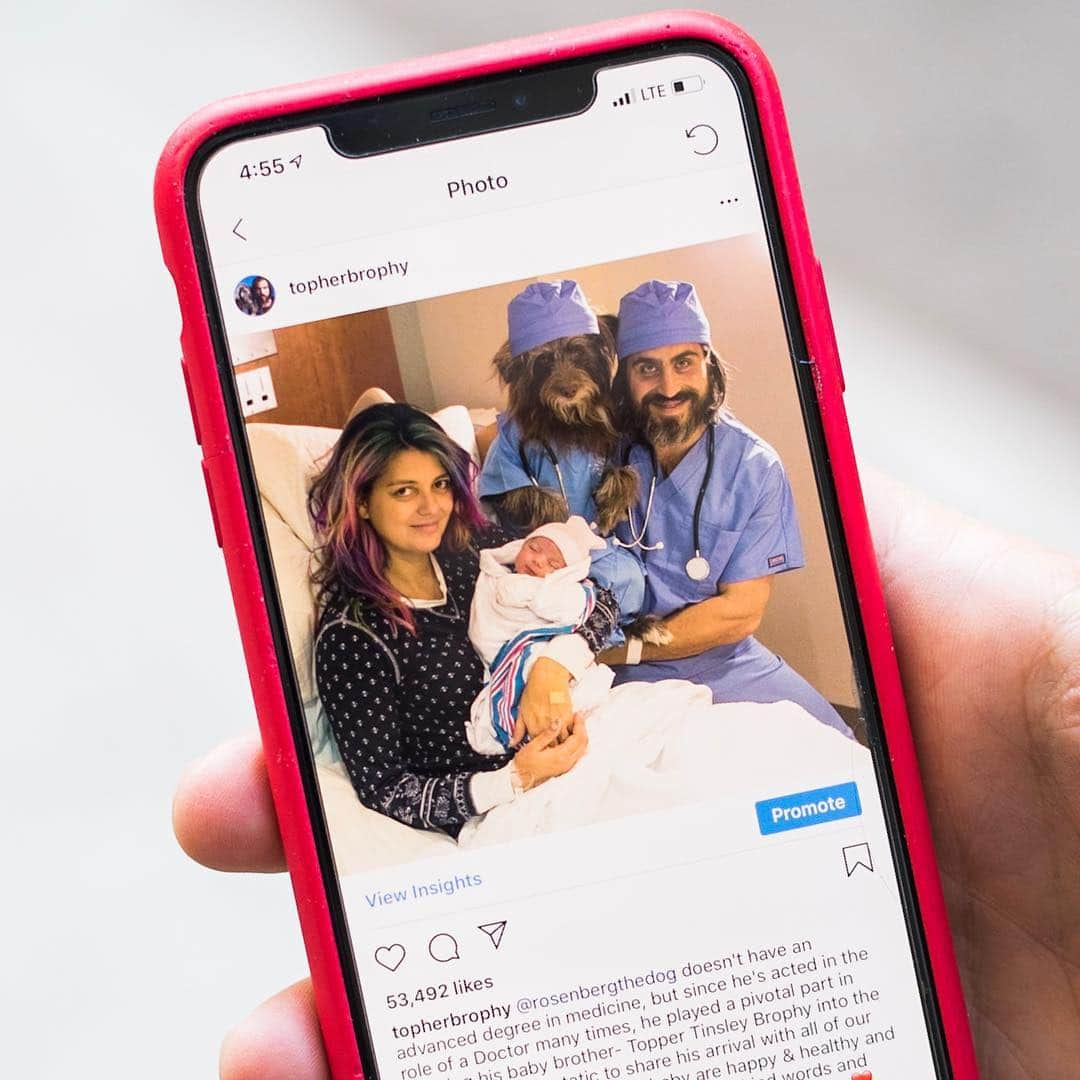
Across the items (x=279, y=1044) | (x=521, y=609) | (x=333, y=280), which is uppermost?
(x=333, y=280)

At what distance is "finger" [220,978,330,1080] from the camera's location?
0.36 metres

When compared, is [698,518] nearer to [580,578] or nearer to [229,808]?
[580,578]

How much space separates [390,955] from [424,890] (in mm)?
21

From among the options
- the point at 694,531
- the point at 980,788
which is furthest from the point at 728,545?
the point at 980,788

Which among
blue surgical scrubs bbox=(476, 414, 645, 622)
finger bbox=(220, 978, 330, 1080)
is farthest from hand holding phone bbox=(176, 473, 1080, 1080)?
blue surgical scrubs bbox=(476, 414, 645, 622)

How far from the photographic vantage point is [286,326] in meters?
0.34

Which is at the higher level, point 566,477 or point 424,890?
point 566,477

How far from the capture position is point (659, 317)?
0.35 meters

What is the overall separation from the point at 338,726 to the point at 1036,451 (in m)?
0.34

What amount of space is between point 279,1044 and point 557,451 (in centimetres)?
20

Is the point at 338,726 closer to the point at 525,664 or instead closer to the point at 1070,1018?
the point at 525,664

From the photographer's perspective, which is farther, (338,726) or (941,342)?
(941,342)

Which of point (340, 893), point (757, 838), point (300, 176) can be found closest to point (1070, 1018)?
point (757, 838)

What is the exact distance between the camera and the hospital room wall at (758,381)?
349mm
